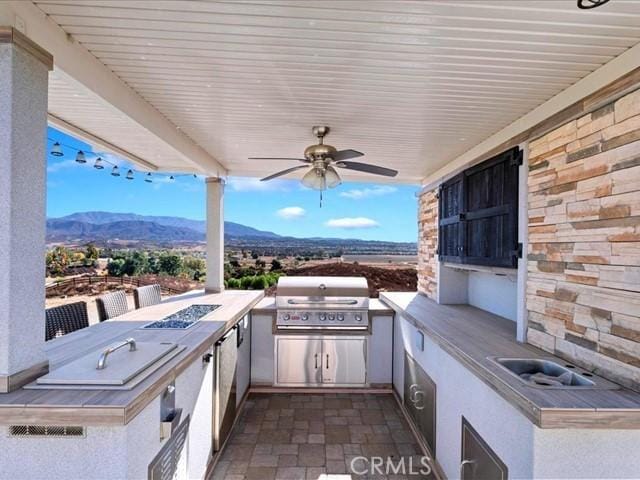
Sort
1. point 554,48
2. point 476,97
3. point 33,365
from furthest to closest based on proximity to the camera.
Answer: point 476,97
point 554,48
point 33,365

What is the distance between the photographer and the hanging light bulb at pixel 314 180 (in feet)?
9.44

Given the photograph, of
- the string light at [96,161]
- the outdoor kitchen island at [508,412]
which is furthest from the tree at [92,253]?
the outdoor kitchen island at [508,412]

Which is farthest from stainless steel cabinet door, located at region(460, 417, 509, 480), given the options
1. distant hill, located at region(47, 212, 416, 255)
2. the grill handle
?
distant hill, located at region(47, 212, 416, 255)

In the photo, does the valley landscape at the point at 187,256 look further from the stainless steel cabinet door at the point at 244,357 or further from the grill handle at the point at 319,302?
the stainless steel cabinet door at the point at 244,357

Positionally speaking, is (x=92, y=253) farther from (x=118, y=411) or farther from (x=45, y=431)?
(x=118, y=411)

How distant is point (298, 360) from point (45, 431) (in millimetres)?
2642

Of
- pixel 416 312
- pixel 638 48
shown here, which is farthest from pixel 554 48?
pixel 416 312

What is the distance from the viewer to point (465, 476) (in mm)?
1903

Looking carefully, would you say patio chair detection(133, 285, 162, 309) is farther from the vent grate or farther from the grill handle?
the vent grate

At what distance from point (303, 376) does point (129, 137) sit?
9.58ft

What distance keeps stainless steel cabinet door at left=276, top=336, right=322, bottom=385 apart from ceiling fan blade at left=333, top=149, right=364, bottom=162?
2024 millimetres

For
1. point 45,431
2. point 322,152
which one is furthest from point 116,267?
point 45,431

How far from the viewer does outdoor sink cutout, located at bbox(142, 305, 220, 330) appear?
2.51 m

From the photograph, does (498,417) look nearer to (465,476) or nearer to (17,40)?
(465,476)
